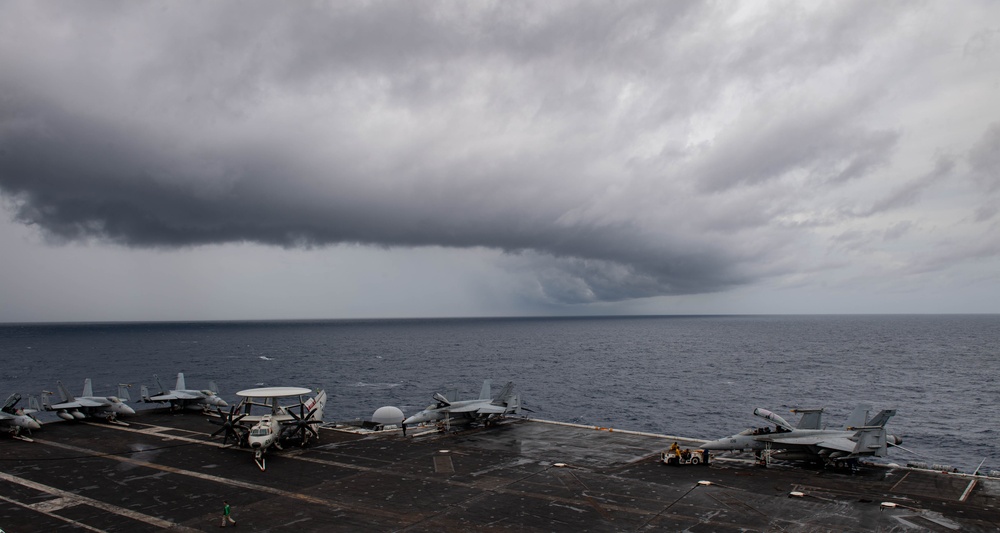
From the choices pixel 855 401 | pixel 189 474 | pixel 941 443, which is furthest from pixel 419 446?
pixel 855 401

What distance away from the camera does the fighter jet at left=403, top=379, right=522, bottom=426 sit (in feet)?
178

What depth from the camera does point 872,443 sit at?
37906mm

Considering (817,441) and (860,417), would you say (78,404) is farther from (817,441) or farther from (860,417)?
(860,417)

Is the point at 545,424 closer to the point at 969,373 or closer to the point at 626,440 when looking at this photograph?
the point at 626,440

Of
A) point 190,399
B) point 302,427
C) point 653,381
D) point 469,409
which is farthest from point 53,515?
point 653,381

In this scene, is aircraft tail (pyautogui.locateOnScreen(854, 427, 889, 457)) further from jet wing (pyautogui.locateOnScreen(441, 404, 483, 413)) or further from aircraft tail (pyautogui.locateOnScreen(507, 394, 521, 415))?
jet wing (pyautogui.locateOnScreen(441, 404, 483, 413))

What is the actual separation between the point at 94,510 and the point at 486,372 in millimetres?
119061

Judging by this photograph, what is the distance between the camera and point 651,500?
3250 centimetres

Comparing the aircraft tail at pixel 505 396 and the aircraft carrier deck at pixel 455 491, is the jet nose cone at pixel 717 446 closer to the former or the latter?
the aircraft carrier deck at pixel 455 491

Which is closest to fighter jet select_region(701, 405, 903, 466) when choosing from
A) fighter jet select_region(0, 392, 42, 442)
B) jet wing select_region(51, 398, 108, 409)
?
fighter jet select_region(0, 392, 42, 442)

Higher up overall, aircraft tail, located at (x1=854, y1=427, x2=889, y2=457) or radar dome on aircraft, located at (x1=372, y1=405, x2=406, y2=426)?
aircraft tail, located at (x1=854, y1=427, x2=889, y2=457)

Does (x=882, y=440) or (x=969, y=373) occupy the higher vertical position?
(x=882, y=440)

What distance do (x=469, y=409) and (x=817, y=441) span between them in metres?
31.2

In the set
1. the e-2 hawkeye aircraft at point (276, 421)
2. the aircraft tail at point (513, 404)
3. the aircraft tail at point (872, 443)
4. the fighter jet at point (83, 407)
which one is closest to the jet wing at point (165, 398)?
the fighter jet at point (83, 407)
